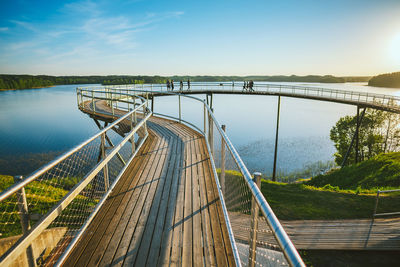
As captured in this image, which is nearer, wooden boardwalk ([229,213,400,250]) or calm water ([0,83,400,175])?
wooden boardwalk ([229,213,400,250])

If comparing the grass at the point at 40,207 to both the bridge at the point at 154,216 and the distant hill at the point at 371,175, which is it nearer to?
the bridge at the point at 154,216

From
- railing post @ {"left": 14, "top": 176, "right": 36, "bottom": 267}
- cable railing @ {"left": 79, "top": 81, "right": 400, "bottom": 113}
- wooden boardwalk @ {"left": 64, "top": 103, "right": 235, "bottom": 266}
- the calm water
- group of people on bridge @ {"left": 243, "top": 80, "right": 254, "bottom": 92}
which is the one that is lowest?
the calm water

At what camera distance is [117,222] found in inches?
111

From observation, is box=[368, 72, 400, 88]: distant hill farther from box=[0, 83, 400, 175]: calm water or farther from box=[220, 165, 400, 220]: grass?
box=[220, 165, 400, 220]: grass

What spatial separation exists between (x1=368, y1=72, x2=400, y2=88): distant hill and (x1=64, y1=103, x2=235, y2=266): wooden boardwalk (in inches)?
4039

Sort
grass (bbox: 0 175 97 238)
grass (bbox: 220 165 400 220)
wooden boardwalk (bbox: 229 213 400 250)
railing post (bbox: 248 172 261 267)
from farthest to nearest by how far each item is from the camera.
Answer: grass (bbox: 220 165 400 220) → wooden boardwalk (bbox: 229 213 400 250) → grass (bbox: 0 175 97 238) → railing post (bbox: 248 172 261 267)

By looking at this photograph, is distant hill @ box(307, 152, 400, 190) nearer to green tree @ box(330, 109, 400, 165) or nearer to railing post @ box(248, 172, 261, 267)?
green tree @ box(330, 109, 400, 165)

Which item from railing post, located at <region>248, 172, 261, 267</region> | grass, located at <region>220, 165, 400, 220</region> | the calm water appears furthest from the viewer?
the calm water

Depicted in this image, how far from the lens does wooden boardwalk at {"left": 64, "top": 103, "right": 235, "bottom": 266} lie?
2.22 meters

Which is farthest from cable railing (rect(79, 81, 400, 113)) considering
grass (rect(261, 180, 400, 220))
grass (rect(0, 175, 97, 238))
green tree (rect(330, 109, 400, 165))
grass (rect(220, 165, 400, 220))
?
grass (rect(261, 180, 400, 220))

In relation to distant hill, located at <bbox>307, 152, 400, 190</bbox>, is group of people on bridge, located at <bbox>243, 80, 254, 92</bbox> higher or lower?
higher

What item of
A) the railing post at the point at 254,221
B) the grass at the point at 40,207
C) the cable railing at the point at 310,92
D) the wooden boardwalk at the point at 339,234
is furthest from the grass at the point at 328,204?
the cable railing at the point at 310,92

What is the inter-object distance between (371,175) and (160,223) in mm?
16135

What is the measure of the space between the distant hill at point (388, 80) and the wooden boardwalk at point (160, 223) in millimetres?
102583
